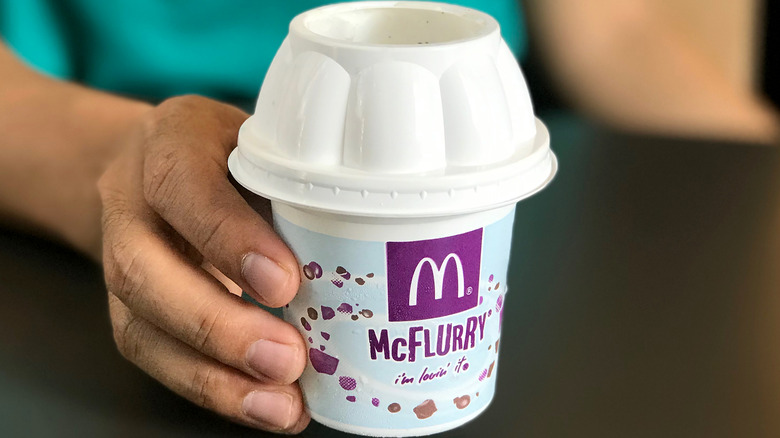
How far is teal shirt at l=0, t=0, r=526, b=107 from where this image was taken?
125 cm

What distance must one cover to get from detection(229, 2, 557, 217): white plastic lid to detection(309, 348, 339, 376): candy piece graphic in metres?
0.14

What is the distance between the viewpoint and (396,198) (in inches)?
19.7

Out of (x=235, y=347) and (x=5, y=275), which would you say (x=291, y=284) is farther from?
(x=5, y=275)

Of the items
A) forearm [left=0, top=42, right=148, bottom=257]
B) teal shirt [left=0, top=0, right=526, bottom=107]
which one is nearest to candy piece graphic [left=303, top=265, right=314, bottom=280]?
forearm [left=0, top=42, right=148, bottom=257]

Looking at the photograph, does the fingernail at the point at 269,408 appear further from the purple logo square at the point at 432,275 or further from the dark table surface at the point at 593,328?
the purple logo square at the point at 432,275

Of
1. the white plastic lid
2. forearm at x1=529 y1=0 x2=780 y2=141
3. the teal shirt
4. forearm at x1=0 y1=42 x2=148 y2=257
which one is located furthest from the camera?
forearm at x1=529 y1=0 x2=780 y2=141

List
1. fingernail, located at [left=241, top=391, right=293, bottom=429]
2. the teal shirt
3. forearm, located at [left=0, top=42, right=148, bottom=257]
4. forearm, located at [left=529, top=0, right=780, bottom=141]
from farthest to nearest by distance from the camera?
1. forearm, located at [left=529, top=0, right=780, bottom=141]
2. the teal shirt
3. forearm, located at [left=0, top=42, right=148, bottom=257]
4. fingernail, located at [left=241, top=391, right=293, bottom=429]

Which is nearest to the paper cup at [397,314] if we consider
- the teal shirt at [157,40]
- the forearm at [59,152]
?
the forearm at [59,152]

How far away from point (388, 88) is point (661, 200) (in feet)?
2.24

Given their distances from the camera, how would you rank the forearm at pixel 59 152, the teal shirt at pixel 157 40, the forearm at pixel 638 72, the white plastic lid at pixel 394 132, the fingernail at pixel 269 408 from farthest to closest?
the forearm at pixel 638 72 < the teal shirt at pixel 157 40 < the forearm at pixel 59 152 < the fingernail at pixel 269 408 < the white plastic lid at pixel 394 132

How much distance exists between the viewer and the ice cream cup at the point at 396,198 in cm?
51

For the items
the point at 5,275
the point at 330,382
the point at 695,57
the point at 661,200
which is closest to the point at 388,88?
the point at 330,382

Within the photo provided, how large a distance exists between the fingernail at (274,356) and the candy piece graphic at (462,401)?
137mm

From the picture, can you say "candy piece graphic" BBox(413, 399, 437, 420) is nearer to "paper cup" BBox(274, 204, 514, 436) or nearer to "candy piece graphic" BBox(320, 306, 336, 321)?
"paper cup" BBox(274, 204, 514, 436)
